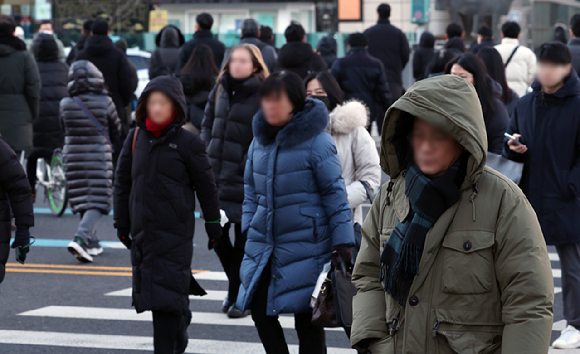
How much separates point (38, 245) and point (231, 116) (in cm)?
387

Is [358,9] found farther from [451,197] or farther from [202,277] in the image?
[451,197]

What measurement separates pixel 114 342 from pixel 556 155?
310 cm

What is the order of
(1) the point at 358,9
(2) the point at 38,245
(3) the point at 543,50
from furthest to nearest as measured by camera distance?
(1) the point at 358,9
(2) the point at 38,245
(3) the point at 543,50

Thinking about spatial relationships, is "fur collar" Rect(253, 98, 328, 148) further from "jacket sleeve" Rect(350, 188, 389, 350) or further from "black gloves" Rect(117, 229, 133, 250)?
"jacket sleeve" Rect(350, 188, 389, 350)

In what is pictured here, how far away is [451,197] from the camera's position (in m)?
2.58

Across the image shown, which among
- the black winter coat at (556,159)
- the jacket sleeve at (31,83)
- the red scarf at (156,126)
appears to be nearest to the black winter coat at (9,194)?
the red scarf at (156,126)

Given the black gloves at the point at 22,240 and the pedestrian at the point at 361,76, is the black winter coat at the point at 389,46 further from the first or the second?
the black gloves at the point at 22,240

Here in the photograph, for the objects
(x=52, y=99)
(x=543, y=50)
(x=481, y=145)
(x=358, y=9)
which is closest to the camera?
(x=481, y=145)

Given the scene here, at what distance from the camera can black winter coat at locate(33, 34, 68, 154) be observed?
10844 mm

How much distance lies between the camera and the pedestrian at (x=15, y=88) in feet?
31.9

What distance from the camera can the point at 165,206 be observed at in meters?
4.82

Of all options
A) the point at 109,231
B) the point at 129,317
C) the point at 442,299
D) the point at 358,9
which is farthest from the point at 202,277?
the point at 358,9

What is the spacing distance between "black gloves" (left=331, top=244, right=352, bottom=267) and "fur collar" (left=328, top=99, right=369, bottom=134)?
114 centimetres

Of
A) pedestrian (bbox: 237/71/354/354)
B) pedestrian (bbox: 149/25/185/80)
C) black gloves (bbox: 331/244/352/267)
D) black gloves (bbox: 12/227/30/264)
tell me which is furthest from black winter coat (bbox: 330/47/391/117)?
black gloves (bbox: 331/244/352/267)
